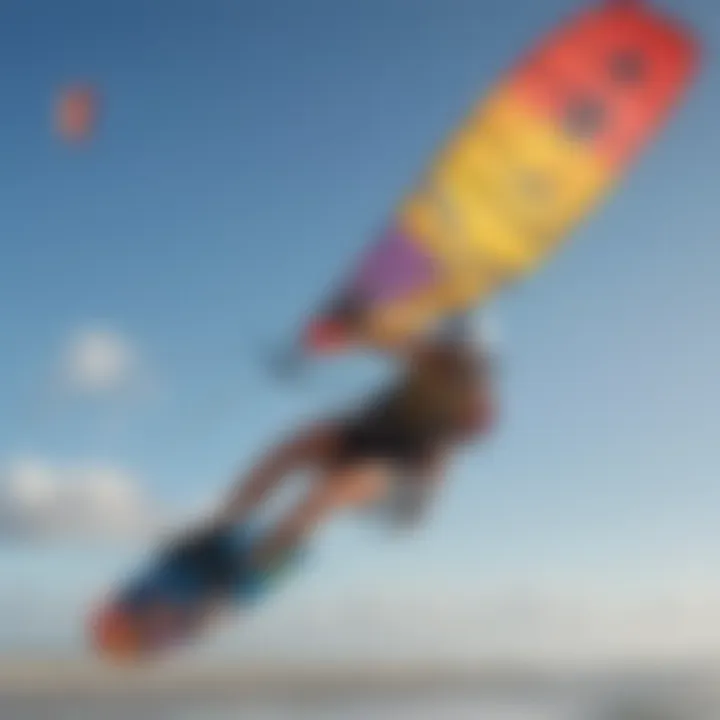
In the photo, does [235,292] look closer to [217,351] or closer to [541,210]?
[217,351]

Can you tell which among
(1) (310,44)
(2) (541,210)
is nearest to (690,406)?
(2) (541,210)

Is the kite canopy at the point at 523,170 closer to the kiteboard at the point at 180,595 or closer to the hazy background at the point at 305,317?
the hazy background at the point at 305,317

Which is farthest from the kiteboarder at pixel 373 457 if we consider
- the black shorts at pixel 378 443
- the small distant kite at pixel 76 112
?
the small distant kite at pixel 76 112

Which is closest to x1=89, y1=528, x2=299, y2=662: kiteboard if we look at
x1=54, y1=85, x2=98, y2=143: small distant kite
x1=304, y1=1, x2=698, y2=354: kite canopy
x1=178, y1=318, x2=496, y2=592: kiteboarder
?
x1=178, y1=318, x2=496, y2=592: kiteboarder

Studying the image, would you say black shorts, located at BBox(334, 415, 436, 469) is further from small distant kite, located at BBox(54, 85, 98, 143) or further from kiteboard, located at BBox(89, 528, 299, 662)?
small distant kite, located at BBox(54, 85, 98, 143)

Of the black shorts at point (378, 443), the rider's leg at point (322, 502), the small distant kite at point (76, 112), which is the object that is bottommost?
the rider's leg at point (322, 502)
